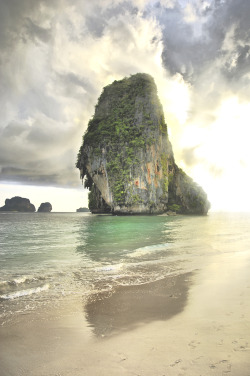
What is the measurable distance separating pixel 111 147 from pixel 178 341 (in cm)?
4702

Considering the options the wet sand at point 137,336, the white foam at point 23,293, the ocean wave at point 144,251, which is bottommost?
the white foam at point 23,293

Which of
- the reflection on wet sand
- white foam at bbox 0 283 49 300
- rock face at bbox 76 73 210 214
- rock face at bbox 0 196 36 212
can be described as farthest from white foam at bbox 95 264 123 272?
rock face at bbox 0 196 36 212

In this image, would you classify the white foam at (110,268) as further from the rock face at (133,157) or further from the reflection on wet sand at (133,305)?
the rock face at (133,157)

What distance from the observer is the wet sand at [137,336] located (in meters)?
2.11

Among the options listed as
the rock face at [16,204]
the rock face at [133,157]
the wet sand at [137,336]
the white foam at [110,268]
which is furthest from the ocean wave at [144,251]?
the rock face at [16,204]

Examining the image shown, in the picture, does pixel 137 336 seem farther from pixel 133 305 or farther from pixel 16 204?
pixel 16 204

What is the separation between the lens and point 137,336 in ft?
8.95

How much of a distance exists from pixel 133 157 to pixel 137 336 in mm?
45504

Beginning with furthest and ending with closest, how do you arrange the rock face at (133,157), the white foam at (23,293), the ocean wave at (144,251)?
1. the rock face at (133,157)
2. the ocean wave at (144,251)
3. the white foam at (23,293)

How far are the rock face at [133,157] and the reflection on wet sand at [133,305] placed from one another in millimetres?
40223

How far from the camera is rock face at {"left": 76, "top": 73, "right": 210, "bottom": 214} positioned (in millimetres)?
45969

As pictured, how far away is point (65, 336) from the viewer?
9.23 ft

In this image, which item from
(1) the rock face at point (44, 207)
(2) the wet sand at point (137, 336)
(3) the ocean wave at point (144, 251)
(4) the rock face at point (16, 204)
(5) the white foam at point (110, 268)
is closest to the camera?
(2) the wet sand at point (137, 336)

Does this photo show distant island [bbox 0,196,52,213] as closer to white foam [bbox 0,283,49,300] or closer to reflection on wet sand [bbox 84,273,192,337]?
white foam [bbox 0,283,49,300]
